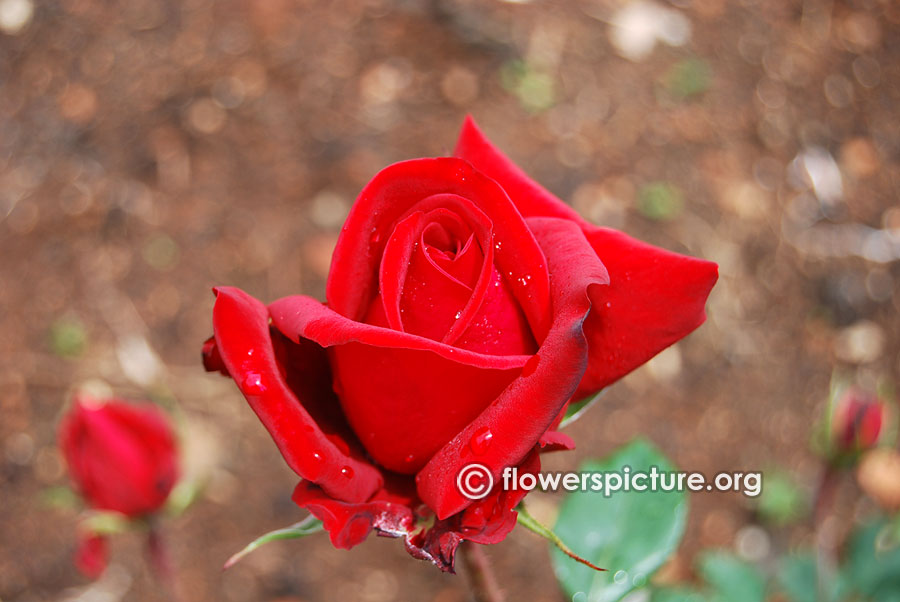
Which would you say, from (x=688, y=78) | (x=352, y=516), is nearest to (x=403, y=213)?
(x=352, y=516)

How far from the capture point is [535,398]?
416 mm

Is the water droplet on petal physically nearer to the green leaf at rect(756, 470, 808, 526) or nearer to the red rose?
the red rose

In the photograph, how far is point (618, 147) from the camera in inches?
75.3

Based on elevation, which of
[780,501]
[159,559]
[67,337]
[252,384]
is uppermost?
[252,384]

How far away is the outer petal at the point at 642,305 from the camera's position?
498 mm

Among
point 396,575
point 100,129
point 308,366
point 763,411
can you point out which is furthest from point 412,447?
point 100,129

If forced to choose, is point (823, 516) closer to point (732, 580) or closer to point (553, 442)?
point (732, 580)

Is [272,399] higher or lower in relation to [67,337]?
higher

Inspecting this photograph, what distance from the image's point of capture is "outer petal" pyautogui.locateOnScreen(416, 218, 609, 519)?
0.41 meters

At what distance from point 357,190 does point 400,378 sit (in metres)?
1.40

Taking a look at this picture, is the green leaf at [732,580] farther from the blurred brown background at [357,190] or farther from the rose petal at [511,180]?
the rose petal at [511,180]

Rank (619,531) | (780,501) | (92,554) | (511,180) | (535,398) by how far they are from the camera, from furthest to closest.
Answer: (780,501), (92,554), (619,531), (511,180), (535,398)

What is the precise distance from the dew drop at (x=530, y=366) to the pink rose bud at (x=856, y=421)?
0.82 m

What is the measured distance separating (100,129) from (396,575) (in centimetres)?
131
